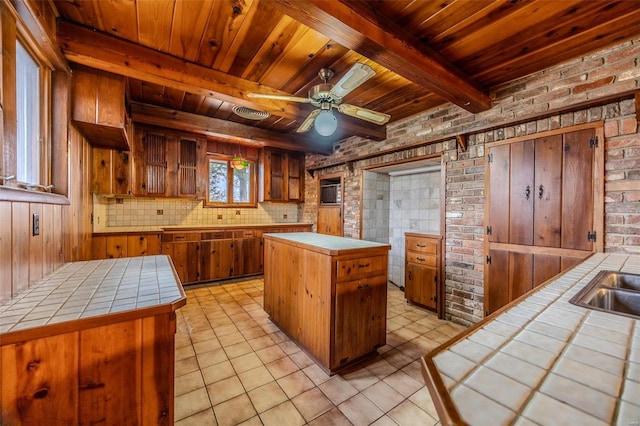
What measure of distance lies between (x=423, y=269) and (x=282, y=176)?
319 cm

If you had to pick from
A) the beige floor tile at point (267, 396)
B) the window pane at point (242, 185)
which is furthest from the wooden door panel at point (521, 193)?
the window pane at point (242, 185)

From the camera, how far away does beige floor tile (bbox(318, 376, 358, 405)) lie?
66.9 inches

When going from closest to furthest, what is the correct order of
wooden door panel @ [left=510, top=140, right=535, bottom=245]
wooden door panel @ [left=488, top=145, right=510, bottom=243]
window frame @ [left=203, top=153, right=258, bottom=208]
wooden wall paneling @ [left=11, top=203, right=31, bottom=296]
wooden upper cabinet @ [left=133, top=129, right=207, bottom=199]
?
1. wooden wall paneling @ [left=11, top=203, right=31, bottom=296]
2. wooden door panel @ [left=510, top=140, right=535, bottom=245]
3. wooden door panel @ [left=488, top=145, right=510, bottom=243]
4. wooden upper cabinet @ [left=133, top=129, right=207, bottom=199]
5. window frame @ [left=203, top=153, right=258, bottom=208]

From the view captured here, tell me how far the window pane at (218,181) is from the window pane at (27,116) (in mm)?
3093

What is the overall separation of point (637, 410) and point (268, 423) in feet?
5.33

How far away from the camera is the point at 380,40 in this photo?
5.28ft

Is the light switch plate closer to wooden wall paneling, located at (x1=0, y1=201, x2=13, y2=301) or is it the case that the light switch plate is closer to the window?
wooden wall paneling, located at (x1=0, y1=201, x2=13, y2=301)

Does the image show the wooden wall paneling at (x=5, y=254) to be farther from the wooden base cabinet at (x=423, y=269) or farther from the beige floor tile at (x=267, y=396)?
the wooden base cabinet at (x=423, y=269)

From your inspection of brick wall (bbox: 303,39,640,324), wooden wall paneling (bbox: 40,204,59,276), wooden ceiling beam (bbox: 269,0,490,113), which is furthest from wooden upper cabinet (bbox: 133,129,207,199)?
wooden ceiling beam (bbox: 269,0,490,113)

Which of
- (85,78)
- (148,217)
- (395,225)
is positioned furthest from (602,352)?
(148,217)

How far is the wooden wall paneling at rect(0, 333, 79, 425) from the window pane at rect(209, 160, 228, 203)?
4050 millimetres

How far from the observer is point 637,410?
1.36 ft

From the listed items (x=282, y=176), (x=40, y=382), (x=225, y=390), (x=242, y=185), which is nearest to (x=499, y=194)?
(x=225, y=390)

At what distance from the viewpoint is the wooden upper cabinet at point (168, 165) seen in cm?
382
